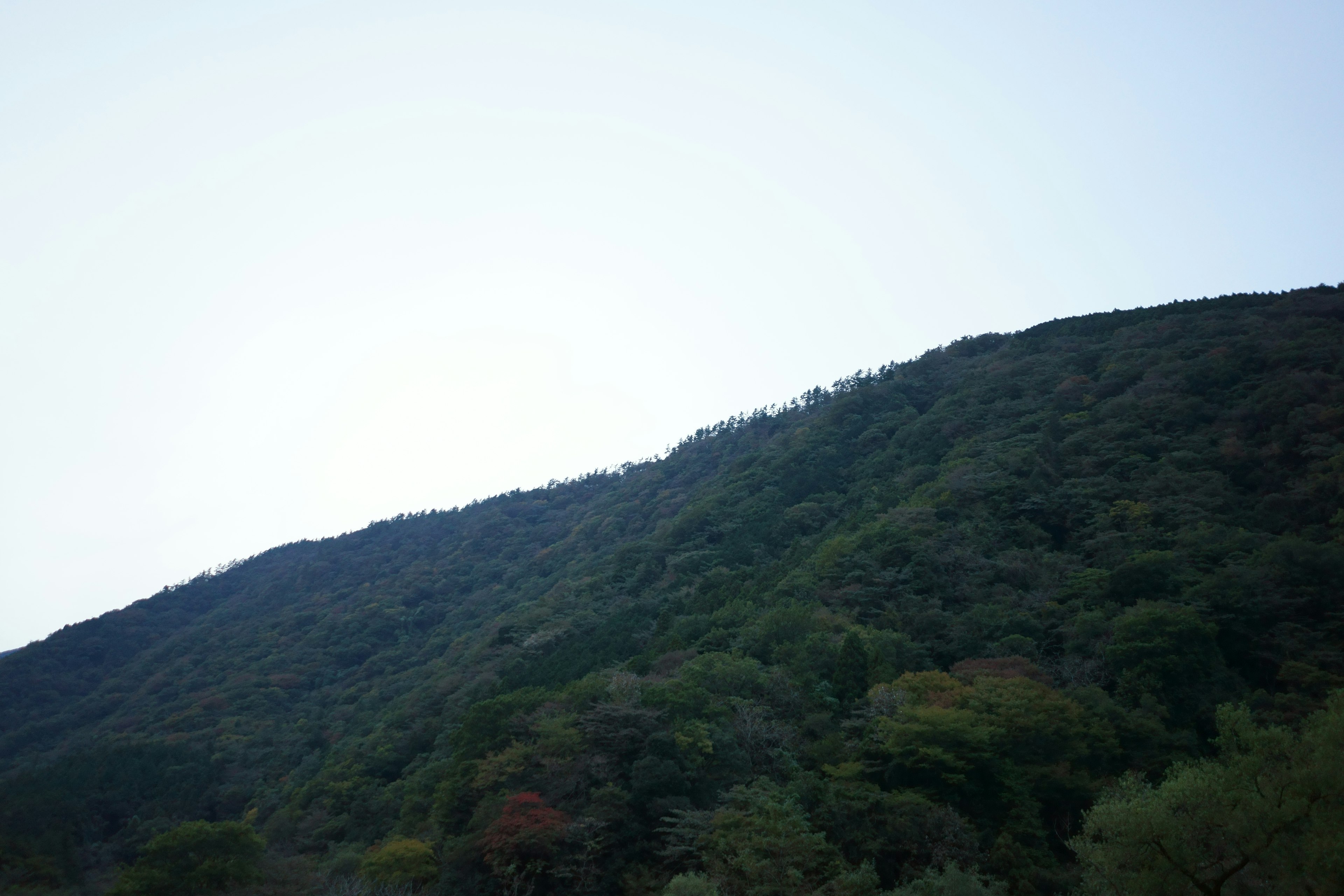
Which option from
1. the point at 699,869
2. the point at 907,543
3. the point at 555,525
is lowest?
the point at 699,869

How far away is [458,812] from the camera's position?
26266 mm

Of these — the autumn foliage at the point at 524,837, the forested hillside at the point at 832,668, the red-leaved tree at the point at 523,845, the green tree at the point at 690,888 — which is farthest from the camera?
the autumn foliage at the point at 524,837

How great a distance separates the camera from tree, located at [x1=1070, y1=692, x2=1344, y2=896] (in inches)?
507

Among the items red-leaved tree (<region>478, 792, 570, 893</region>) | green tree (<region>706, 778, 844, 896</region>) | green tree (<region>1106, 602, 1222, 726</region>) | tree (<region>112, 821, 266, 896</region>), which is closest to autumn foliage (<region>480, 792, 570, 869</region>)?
red-leaved tree (<region>478, 792, 570, 893</region>)

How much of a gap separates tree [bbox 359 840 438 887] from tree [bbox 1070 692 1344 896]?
17.6 metres

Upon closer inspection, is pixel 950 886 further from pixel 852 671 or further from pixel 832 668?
pixel 832 668

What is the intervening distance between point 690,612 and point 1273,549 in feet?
78.0

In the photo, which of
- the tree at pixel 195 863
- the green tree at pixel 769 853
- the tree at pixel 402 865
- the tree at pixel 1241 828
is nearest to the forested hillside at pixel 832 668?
the green tree at pixel 769 853

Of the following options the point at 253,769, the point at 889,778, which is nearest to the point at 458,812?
the point at 889,778

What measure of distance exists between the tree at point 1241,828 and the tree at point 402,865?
57.9ft

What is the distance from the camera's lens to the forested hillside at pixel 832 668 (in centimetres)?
2077

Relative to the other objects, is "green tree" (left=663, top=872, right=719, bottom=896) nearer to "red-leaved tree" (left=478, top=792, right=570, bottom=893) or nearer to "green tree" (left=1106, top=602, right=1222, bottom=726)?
"red-leaved tree" (left=478, top=792, right=570, bottom=893)

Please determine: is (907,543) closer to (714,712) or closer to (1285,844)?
(714,712)

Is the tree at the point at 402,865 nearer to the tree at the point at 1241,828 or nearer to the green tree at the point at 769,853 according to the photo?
the green tree at the point at 769,853
